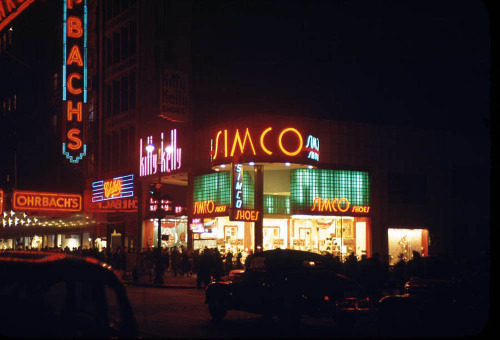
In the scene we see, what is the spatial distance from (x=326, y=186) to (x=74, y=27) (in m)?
22.7

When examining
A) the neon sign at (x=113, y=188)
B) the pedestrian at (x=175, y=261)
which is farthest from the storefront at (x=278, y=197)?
the neon sign at (x=113, y=188)

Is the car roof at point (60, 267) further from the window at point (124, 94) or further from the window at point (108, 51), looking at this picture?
the window at point (108, 51)

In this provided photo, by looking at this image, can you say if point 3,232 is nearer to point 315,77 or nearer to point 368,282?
point 315,77

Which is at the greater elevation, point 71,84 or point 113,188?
point 71,84

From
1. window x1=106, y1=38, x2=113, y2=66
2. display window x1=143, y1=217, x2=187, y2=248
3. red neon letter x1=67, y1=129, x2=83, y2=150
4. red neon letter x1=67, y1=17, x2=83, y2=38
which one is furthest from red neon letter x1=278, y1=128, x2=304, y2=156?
window x1=106, y1=38, x2=113, y2=66

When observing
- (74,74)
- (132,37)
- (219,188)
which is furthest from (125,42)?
(219,188)

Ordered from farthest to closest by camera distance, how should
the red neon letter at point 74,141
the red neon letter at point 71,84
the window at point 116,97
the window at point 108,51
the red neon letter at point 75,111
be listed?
the window at point 108,51 → the window at point 116,97 → the red neon letter at point 74,141 → the red neon letter at point 75,111 → the red neon letter at point 71,84

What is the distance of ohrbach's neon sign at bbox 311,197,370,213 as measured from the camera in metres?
36.7

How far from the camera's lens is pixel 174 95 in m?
40.5

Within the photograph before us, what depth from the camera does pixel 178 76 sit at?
40719mm

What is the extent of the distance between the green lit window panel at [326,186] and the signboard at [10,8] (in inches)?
654

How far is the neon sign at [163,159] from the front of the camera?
41.3 m

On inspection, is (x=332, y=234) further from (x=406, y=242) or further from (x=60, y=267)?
(x=60, y=267)

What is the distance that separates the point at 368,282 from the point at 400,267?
5400 millimetres
